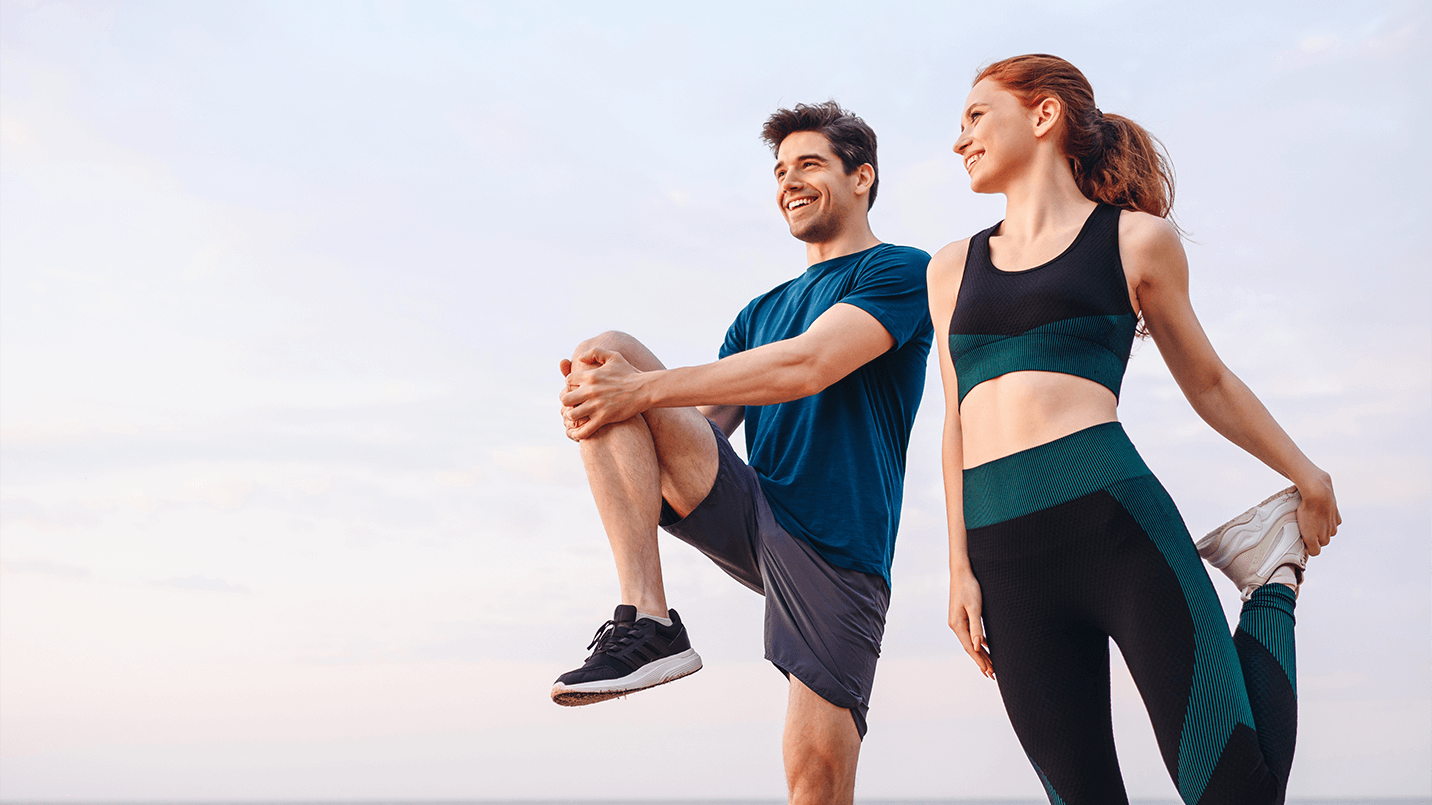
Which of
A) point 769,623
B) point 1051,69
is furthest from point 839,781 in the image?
point 1051,69

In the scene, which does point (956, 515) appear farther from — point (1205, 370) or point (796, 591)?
point (796, 591)

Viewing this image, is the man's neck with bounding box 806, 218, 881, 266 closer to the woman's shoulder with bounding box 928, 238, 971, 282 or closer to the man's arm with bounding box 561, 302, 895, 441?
the man's arm with bounding box 561, 302, 895, 441

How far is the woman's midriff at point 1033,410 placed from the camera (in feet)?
8.32

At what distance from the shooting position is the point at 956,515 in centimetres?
271

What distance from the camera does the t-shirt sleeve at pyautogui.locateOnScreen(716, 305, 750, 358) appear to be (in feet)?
13.8

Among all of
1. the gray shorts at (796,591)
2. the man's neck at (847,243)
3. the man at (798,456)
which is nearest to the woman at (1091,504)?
the man at (798,456)

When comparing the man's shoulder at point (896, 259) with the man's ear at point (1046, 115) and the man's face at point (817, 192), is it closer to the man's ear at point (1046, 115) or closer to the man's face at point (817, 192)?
the man's face at point (817, 192)

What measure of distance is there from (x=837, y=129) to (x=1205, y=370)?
183 cm

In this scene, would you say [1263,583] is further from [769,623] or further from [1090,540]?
[769,623]

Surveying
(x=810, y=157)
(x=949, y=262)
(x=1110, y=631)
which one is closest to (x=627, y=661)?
(x=1110, y=631)

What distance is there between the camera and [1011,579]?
8.38ft

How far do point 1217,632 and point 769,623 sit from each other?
5.03 feet

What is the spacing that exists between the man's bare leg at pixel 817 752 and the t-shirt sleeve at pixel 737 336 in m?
1.30

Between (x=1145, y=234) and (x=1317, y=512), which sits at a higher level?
(x=1145, y=234)
